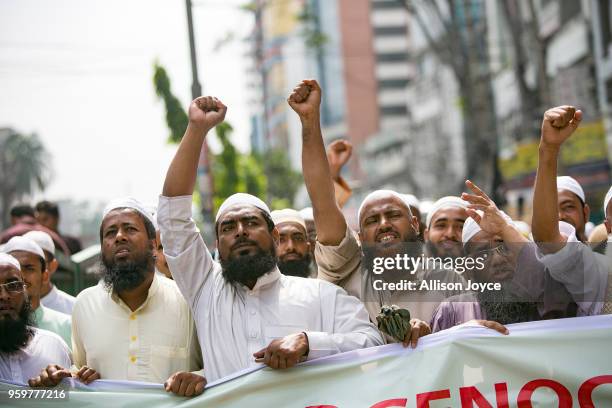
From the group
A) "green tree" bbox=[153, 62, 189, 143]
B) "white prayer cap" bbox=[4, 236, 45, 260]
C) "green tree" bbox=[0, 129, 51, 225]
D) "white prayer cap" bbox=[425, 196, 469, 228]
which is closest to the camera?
"white prayer cap" bbox=[4, 236, 45, 260]

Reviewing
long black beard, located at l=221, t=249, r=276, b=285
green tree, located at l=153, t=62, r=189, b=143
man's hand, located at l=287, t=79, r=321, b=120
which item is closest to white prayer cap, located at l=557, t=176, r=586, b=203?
man's hand, located at l=287, t=79, r=321, b=120

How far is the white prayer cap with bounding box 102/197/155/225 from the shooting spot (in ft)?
15.4

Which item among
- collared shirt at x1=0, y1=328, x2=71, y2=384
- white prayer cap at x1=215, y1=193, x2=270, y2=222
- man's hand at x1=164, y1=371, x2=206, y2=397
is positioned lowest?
man's hand at x1=164, y1=371, x2=206, y2=397

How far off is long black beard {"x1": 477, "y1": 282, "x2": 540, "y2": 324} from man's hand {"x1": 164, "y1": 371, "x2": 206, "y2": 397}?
4.16ft

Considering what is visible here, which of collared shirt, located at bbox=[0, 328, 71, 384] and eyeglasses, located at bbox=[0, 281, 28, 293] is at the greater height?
eyeglasses, located at bbox=[0, 281, 28, 293]

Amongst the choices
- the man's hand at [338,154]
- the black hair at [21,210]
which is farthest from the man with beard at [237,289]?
the black hair at [21,210]

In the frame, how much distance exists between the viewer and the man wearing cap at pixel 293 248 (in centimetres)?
542

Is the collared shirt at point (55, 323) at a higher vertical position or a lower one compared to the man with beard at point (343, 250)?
lower

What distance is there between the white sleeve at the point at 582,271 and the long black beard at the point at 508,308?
0.18 meters

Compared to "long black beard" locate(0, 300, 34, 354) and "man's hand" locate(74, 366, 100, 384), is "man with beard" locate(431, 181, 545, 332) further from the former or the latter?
"long black beard" locate(0, 300, 34, 354)

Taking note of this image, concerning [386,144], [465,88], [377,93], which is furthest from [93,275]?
[377,93]

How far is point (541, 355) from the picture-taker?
12.6 ft

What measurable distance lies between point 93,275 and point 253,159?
5533 centimetres

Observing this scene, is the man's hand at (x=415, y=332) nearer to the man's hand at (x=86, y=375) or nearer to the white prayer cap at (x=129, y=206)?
the man's hand at (x=86, y=375)
